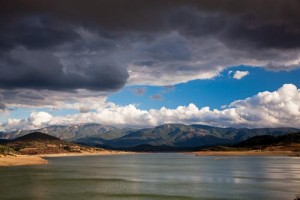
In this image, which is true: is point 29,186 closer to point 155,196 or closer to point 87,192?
point 87,192

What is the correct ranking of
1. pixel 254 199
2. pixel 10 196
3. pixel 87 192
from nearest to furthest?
pixel 254 199 < pixel 10 196 < pixel 87 192

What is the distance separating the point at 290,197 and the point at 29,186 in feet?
222

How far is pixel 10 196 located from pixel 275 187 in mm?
65536

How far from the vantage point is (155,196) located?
3305 inches

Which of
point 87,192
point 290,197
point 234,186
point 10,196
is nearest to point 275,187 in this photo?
point 234,186

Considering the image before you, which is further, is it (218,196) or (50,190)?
(50,190)

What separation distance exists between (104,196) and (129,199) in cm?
754

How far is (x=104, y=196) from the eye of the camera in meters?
85.2

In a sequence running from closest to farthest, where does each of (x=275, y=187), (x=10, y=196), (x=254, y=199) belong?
1. (x=254, y=199)
2. (x=10, y=196)
3. (x=275, y=187)

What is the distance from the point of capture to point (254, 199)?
7900cm

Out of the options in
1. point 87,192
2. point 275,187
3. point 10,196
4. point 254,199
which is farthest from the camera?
point 275,187

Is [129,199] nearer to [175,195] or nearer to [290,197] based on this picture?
[175,195]

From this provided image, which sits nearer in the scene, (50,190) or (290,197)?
(290,197)

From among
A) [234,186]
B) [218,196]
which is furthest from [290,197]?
[234,186]
